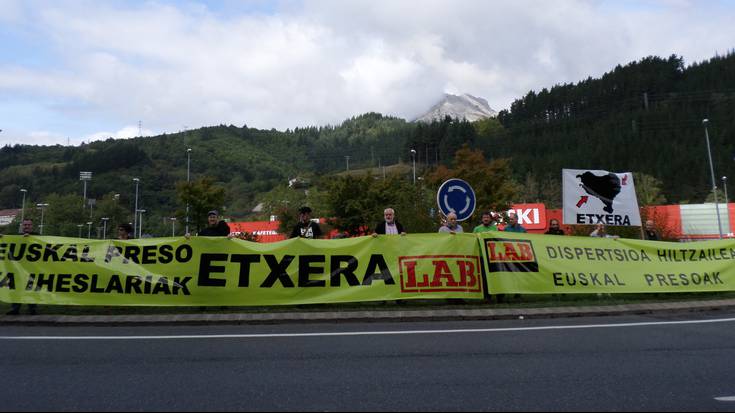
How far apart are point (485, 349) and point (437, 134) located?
142m

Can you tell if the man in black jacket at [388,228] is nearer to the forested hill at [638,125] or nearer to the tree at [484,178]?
the tree at [484,178]

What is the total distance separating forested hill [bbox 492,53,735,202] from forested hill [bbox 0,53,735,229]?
0.25 m

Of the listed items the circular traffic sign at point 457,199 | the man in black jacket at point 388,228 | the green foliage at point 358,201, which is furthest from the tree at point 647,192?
the man in black jacket at point 388,228

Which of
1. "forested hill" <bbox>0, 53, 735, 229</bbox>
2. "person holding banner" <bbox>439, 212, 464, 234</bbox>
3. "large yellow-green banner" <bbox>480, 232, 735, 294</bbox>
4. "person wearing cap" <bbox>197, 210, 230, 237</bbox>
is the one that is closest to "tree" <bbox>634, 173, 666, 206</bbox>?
"forested hill" <bbox>0, 53, 735, 229</bbox>

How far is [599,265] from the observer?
413 inches

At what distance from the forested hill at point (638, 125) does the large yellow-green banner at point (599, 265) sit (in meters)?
97.3


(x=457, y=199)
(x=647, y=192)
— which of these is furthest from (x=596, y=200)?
(x=647, y=192)

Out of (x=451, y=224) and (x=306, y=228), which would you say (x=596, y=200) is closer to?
(x=451, y=224)

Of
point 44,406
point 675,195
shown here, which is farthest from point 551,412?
point 675,195

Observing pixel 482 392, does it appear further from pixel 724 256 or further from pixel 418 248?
pixel 724 256

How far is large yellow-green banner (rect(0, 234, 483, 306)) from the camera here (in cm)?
927

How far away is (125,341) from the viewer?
686cm

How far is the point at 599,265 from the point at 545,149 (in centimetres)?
12340

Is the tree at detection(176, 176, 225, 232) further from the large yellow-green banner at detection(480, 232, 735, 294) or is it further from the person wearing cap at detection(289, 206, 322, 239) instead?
the large yellow-green banner at detection(480, 232, 735, 294)
